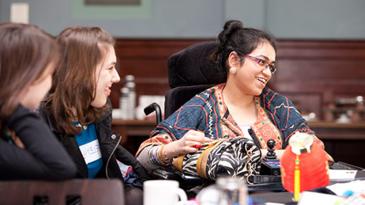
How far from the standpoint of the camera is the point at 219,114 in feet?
7.55

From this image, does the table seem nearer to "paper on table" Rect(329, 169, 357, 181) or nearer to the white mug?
"paper on table" Rect(329, 169, 357, 181)

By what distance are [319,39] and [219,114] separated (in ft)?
11.1

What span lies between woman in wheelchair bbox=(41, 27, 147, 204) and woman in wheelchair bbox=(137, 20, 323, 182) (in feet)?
0.77

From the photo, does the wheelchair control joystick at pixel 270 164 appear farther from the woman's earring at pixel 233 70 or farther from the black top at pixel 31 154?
the black top at pixel 31 154

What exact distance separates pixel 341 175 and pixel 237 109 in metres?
0.58

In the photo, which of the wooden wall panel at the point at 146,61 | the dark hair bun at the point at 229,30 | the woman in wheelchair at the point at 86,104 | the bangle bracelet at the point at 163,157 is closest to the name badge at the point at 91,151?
the woman in wheelchair at the point at 86,104

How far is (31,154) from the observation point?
1.26 meters

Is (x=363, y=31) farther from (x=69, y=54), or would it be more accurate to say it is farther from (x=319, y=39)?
(x=69, y=54)

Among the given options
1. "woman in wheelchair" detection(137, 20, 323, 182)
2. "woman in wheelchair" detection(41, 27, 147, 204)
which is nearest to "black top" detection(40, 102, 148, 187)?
"woman in wheelchair" detection(41, 27, 147, 204)

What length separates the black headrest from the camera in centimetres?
247

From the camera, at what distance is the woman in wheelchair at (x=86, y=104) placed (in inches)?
68.9

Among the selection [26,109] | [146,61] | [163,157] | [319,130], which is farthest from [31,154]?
[146,61]

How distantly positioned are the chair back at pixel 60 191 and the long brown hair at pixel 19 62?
0.19 meters

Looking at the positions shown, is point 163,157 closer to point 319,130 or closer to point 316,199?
point 316,199
